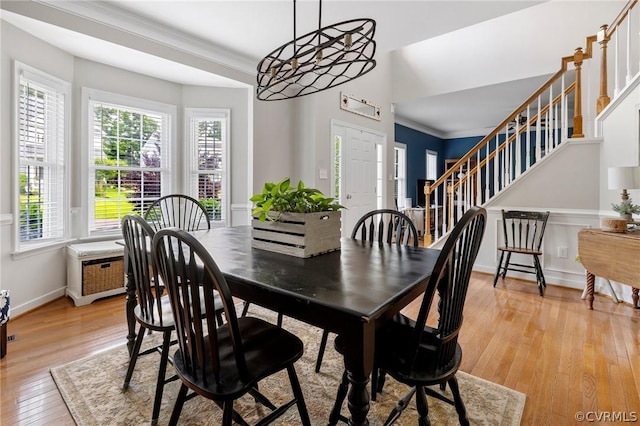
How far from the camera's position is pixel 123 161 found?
3.80m

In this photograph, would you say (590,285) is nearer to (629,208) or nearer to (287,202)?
(629,208)

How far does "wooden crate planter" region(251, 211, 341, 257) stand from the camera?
167cm

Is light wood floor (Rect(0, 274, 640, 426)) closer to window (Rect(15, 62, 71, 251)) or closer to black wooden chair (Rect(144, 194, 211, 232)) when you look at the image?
window (Rect(15, 62, 71, 251))

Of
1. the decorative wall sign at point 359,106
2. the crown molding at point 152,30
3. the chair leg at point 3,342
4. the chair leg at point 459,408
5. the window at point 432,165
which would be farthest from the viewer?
the window at point 432,165

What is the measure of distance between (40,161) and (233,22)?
7.36 feet

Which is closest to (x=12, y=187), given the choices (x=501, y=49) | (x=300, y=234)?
(x=300, y=234)

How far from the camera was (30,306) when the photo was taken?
294cm

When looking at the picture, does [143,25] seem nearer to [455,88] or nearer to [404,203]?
[455,88]

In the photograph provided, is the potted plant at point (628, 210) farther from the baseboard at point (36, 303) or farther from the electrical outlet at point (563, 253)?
the baseboard at point (36, 303)

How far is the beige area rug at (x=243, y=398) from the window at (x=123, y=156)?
6.95 ft

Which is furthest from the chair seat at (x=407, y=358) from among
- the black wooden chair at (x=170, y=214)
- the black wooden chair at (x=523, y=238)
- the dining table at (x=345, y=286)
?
the black wooden chair at (x=523, y=238)

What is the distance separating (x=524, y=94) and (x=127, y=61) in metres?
6.24

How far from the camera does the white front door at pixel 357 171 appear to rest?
4.93 m

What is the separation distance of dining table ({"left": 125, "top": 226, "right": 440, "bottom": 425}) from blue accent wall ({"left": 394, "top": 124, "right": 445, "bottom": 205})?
250 inches
